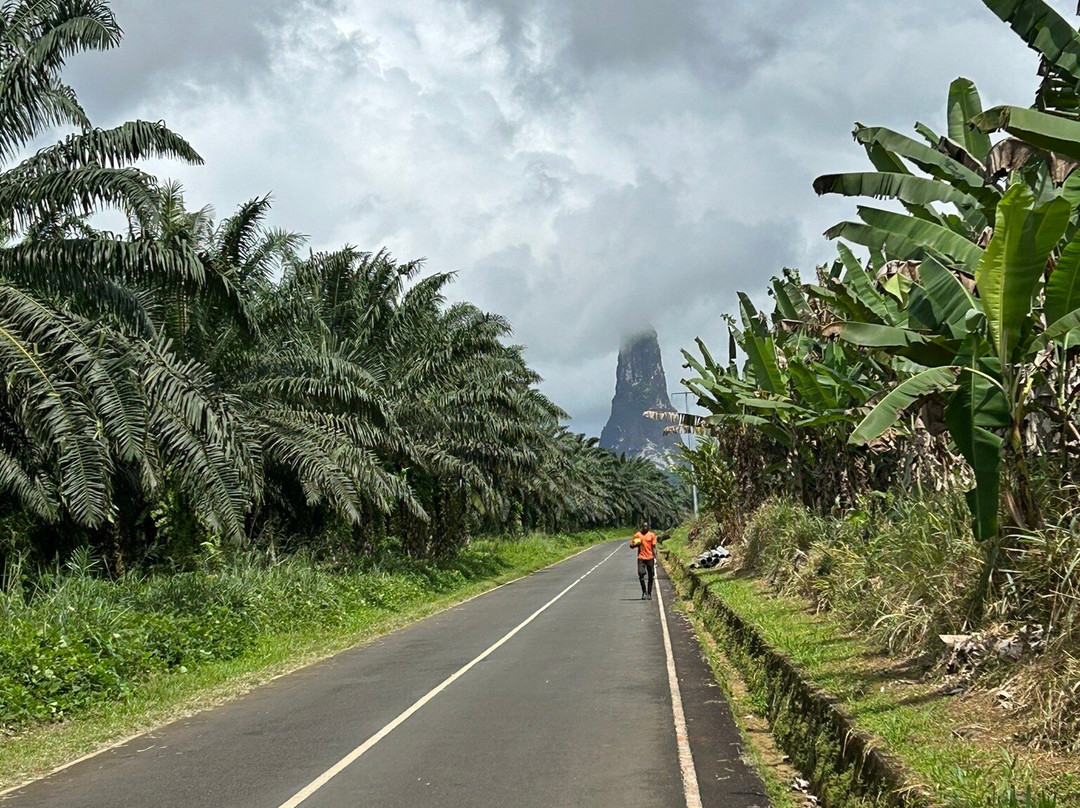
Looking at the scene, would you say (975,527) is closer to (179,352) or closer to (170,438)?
(170,438)

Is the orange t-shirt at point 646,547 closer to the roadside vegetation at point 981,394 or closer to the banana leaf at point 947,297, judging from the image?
the roadside vegetation at point 981,394

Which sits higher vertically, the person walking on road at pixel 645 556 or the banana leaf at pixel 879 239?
the banana leaf at pixel 879 239

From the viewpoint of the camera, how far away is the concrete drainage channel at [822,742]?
5.57 meters

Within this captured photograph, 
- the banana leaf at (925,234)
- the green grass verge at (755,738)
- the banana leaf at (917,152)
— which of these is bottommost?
the green grass verge at (755,738)

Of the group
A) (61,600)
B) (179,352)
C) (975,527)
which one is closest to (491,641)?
A: (61,600)

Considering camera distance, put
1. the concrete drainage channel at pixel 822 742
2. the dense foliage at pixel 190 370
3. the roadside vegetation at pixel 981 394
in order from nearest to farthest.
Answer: the concrete drainage channel at pixel 822 742, the roadside vegetation at pixel 981 394, the dense foliage at pixel 190 370

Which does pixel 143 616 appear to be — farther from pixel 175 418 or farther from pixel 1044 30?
pixel 1044 30

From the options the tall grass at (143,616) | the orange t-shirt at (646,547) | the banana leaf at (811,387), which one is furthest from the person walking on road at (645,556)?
the banana leaf at (811,387)

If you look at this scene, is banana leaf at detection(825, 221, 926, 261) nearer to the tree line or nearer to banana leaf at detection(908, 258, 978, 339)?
the tree line

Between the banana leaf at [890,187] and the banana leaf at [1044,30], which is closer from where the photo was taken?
the banana leaf at [1044,30]

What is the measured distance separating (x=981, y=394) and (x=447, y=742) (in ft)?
16.6

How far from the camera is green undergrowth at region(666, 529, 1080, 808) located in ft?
15.9

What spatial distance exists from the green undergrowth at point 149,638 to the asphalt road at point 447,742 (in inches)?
25.9

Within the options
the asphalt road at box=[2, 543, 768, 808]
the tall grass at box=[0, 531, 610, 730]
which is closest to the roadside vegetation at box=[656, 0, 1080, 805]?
the asphalt road at box=[2, 543, 768, 808]
